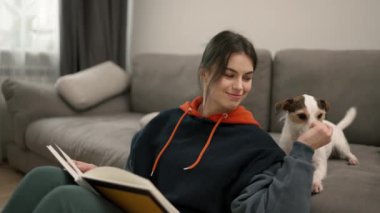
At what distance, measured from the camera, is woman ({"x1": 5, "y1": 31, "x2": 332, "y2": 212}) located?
89cm

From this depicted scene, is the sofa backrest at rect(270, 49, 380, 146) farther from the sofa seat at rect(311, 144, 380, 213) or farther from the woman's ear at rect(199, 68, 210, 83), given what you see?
the woman's ear at rect(199, 68, 210, 83)

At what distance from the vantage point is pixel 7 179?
2484mm

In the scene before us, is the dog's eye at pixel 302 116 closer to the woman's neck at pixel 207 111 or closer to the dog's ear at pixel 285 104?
the dog's ear at pixel 285 104

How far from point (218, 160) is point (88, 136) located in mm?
1227

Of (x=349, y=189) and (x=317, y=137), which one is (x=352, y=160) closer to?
(x=349, y=189)

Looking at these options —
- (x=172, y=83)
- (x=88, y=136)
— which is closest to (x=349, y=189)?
(x=88, y=136)

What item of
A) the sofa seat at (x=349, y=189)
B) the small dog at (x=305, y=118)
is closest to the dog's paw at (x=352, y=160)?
the sofa seat at (x=349, y=189)

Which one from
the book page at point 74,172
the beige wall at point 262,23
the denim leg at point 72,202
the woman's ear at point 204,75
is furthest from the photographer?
the beige wall at point 262,23

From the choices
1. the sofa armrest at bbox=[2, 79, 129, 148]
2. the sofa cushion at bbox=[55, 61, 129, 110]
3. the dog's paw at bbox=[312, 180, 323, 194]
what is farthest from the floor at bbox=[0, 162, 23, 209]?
the dog's paw at bbox=[312, 180, 323, 194]

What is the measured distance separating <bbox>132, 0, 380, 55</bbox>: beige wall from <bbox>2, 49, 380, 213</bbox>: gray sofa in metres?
0.35

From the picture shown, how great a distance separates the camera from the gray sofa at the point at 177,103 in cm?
192

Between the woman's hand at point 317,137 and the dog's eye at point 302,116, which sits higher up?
the woman's hand at point 317,137

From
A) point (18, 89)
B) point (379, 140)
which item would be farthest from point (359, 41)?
point (18, 89)

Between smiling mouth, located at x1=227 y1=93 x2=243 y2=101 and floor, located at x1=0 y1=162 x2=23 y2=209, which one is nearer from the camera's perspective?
smiling mouth, located at x1=227 y1=93 x2=243 y2=101
